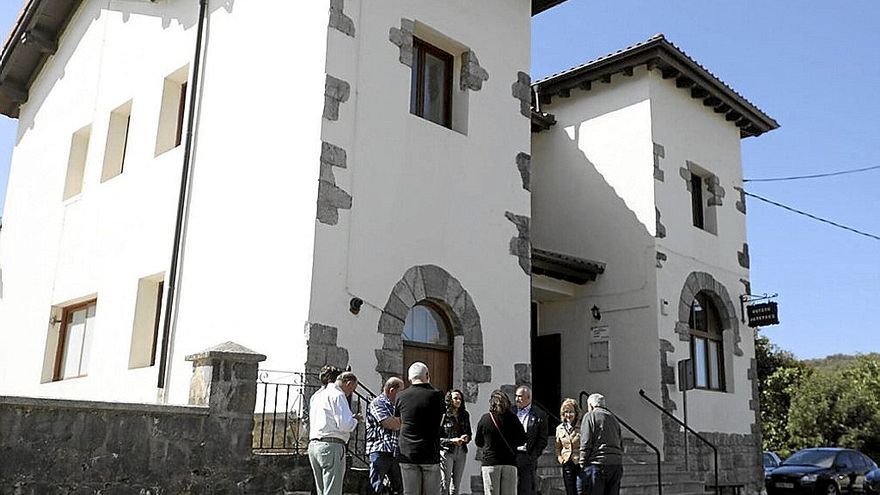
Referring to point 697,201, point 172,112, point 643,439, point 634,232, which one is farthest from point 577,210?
point 172,112

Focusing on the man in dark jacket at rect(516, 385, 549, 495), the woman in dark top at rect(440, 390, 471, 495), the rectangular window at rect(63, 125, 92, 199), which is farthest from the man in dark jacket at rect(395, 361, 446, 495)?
the rectangular window at rect(63, 125, 92, 199)

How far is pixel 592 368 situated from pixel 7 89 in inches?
453

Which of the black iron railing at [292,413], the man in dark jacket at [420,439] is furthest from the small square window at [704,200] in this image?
the man in dark jacket at [420,439]

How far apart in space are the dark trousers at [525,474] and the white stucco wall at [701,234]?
19.1ft

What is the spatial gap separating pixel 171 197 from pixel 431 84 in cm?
365

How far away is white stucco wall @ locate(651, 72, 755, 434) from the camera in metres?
14.1

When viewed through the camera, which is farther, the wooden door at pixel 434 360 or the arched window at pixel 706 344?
the arched window at pixel 706 344

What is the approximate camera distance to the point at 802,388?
94.7 ft

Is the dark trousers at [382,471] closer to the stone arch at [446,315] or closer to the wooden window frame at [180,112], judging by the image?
the stone arch at [446,315]

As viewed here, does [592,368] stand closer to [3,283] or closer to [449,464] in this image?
[449,464]

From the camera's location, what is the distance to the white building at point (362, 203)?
9625 mm

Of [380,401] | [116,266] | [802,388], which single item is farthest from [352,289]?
[802,388]

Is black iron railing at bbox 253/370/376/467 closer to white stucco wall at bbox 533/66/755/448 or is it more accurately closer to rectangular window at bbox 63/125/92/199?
white stucco wall at bbox 533/66/755/448

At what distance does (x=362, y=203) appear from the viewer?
9664 mm
